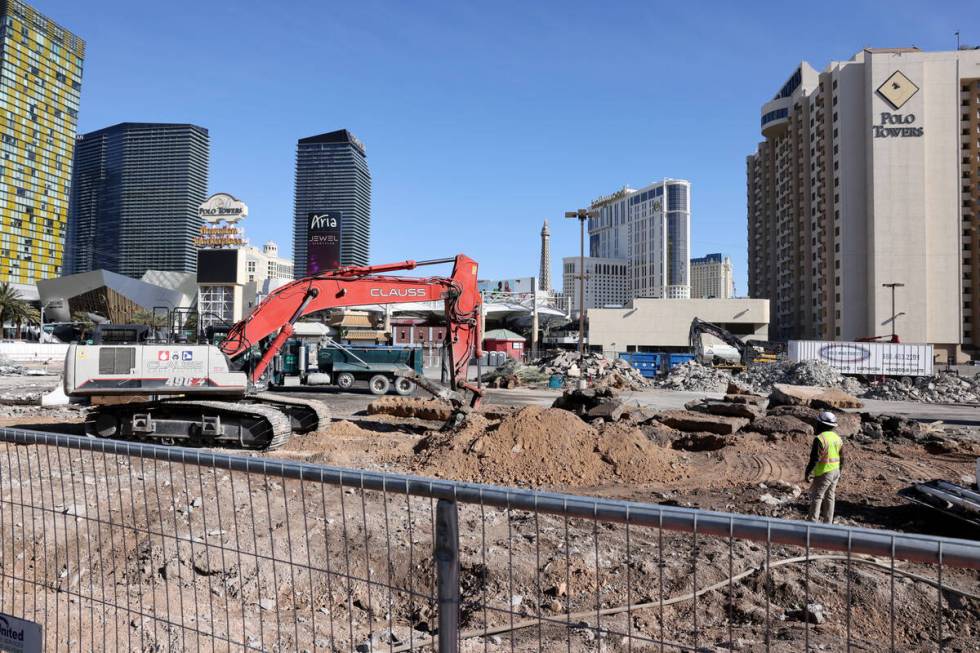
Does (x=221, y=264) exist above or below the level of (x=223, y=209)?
below

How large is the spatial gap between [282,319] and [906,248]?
65421 millimetres

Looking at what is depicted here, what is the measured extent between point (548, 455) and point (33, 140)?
146708mm

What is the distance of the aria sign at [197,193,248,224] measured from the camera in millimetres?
95750

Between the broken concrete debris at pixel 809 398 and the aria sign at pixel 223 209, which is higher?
the aria sign at pixel 223 209

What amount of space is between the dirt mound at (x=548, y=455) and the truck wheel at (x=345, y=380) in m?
16.5

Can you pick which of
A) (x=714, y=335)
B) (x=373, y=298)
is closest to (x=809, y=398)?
(x=373, y=298)

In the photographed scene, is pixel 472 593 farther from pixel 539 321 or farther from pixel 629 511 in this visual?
pixel 539 321

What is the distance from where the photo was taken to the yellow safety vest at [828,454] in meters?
8.19

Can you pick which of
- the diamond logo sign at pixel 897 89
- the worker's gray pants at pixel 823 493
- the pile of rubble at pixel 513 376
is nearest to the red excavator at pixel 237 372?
the worker's gray pants at pixel 823 493

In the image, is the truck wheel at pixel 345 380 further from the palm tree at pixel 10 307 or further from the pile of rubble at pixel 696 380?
the palm tree at pixel 10 307

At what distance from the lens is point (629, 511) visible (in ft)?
7.82

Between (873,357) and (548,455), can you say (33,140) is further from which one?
(548,455)

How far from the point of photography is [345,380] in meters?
28.3

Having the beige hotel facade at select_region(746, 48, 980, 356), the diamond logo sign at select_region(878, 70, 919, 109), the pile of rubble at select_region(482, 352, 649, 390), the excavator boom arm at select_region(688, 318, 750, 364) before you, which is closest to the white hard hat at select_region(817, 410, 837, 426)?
the pile of rubble at select_region(482, 352, 649, 390)
